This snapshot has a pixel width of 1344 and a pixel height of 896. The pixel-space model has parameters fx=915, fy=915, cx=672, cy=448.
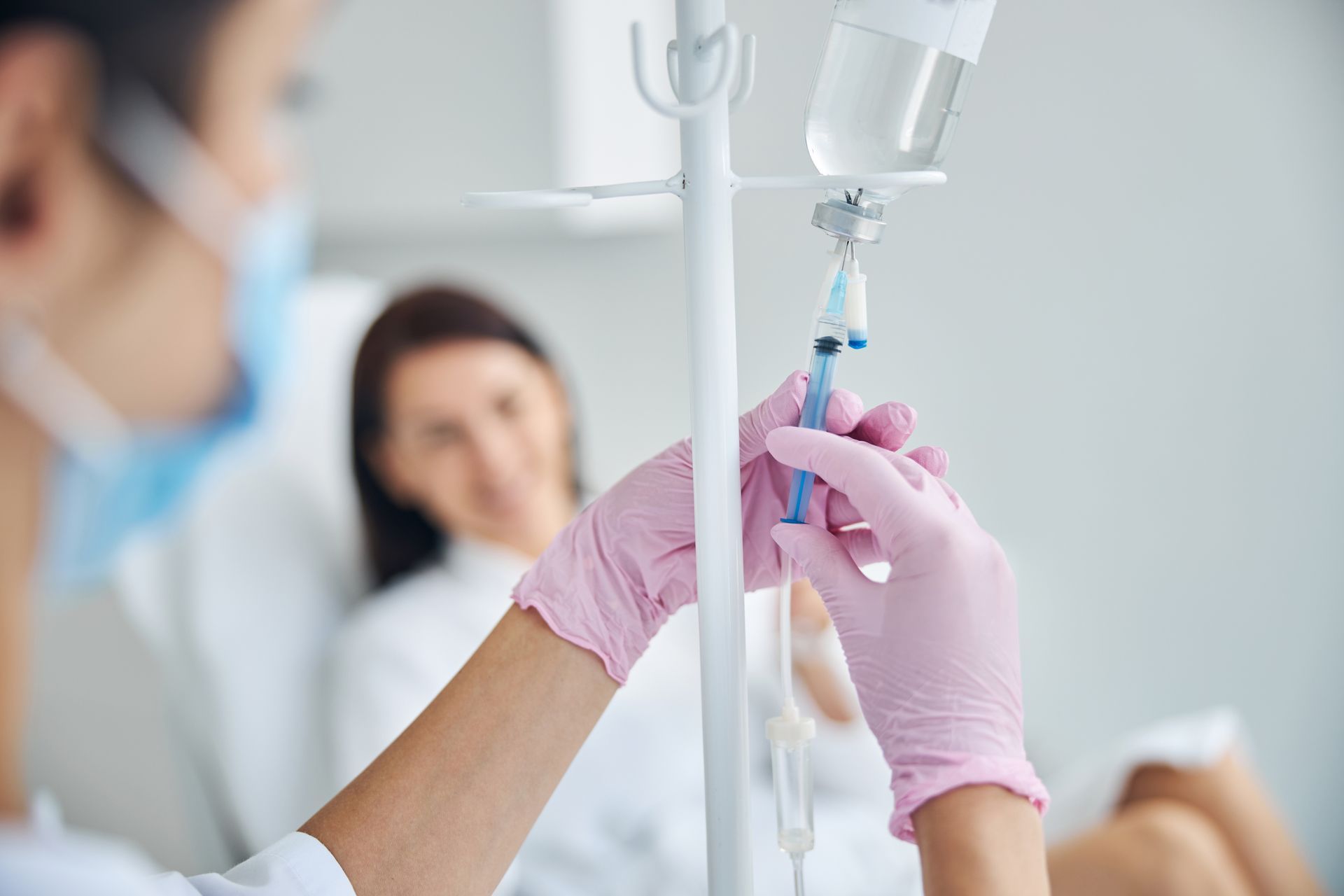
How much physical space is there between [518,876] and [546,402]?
80 centimetres

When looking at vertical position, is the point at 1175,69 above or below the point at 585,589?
above

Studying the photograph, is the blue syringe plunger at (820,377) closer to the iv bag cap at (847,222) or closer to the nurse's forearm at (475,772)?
the iv bag cap at (847,222)

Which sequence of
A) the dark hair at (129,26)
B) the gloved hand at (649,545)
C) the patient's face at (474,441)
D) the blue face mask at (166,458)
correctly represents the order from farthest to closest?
the patient's face at (474,441) < the blue face mask at (166,458) < the dark hair at (129,26) < the gloved hand at (649,545)

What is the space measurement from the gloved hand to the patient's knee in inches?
31.9

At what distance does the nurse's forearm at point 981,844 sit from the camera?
22.0 inches

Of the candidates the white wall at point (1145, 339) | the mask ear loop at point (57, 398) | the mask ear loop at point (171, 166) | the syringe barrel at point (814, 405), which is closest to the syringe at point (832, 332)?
the syringe barrel at point (814, 405)

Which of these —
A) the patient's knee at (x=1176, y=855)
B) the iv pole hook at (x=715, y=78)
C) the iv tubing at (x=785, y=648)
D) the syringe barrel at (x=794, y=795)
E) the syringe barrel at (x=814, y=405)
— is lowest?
the patient's knee at (x=1176, y=855)

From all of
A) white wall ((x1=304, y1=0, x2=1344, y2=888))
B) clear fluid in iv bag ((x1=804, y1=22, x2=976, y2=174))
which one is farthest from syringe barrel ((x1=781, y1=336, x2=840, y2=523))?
white wall ((x1=304, y1=0, x2=1344, y2=888))

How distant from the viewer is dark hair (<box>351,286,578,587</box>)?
160cm

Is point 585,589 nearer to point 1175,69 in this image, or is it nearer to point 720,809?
point 720,809

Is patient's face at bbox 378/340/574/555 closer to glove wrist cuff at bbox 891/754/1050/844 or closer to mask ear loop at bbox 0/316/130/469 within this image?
mask ear loop at bbox 0/316/130/469

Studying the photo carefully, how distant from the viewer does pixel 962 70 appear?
63 cm

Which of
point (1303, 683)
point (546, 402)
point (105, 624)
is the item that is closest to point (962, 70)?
point (546, 402)

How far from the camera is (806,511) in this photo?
27.7 inches
